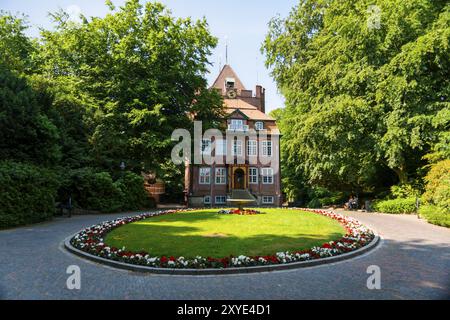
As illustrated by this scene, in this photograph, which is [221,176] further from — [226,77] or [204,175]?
[226,77]

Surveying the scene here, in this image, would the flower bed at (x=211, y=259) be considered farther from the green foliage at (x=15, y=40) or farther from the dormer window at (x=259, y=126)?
the dormer window at (x=259, y=126)

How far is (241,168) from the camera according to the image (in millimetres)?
38750

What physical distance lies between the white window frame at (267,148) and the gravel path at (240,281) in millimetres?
29201

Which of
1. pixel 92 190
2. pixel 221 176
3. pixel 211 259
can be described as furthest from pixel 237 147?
pixel 211 259

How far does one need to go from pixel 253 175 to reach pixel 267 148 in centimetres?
396

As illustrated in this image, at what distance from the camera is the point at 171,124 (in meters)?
30.3

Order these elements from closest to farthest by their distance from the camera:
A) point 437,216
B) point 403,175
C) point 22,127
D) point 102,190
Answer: point 437,216, point 22,127, point 102,190, point 403,175

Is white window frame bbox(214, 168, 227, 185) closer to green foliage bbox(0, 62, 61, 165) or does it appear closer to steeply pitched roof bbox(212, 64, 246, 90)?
steeply pitched roof bbox(212, 64, 246, 90)

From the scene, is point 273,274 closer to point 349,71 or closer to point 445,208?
point 445,208

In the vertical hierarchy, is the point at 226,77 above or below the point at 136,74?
above

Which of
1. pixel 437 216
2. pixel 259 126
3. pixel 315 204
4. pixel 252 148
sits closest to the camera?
pixel 437 216

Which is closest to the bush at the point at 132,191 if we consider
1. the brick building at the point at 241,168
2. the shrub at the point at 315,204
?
the brick building at the point at 241,168

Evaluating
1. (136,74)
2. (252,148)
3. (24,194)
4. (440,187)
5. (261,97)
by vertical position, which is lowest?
(24,194)
